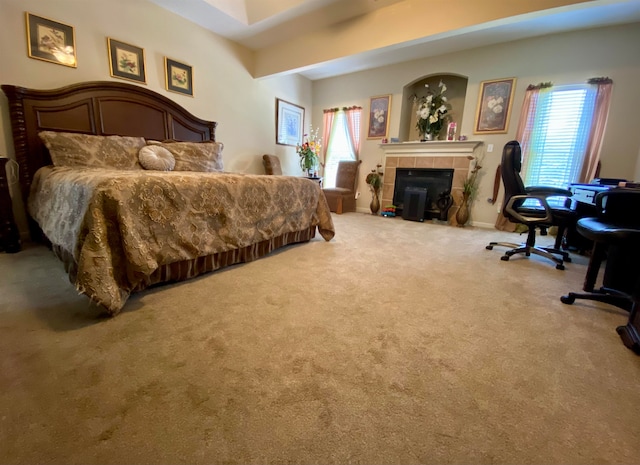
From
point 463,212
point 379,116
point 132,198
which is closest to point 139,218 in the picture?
point 132,198

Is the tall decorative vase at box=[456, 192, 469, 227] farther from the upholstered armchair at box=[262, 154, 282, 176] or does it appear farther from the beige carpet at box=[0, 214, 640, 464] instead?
the upholstered armchair at box=[262, 154, 282, 176]

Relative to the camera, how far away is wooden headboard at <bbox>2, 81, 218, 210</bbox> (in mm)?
2508

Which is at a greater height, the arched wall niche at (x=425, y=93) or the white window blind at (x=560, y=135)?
the arched wall niche at (x=425, y=93)

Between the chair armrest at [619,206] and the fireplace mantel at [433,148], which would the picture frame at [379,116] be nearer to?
the fireplace mantel at [433,148]

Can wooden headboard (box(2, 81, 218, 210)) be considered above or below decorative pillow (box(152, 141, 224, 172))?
above

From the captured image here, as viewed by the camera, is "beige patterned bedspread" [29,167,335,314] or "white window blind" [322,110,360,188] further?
"white window blind" [322,110,360,188]

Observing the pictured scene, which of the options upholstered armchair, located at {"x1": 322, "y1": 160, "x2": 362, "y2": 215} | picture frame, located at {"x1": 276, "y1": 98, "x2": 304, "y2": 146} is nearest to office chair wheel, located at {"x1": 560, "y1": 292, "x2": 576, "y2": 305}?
upholstered armchair, located at {"x1": 322, "y1": 160, "x2": 362, "y2": 215}

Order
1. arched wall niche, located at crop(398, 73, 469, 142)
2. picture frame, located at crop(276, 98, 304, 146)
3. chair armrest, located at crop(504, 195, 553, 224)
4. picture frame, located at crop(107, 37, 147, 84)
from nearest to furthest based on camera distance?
chair armrest, located at crop(504, 195, 553, 224) → picture frame, located at crop(107, 37, 147, 84) → arched wall niche, located at crop(398, 73, 469, 142) → picture frame, located at crop(276, 98, 304, 146)

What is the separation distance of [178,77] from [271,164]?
1869mm

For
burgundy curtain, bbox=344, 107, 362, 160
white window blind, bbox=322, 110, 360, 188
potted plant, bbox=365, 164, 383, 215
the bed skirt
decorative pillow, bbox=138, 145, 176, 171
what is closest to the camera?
the bed skirt

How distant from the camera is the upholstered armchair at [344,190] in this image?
5.23m

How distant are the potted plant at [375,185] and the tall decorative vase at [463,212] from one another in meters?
1.53

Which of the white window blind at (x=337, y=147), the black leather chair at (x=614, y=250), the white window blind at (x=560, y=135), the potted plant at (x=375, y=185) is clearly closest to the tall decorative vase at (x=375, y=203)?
the potted plant at (x=375, y=185)

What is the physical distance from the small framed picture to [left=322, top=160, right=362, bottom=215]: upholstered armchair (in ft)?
9.24
